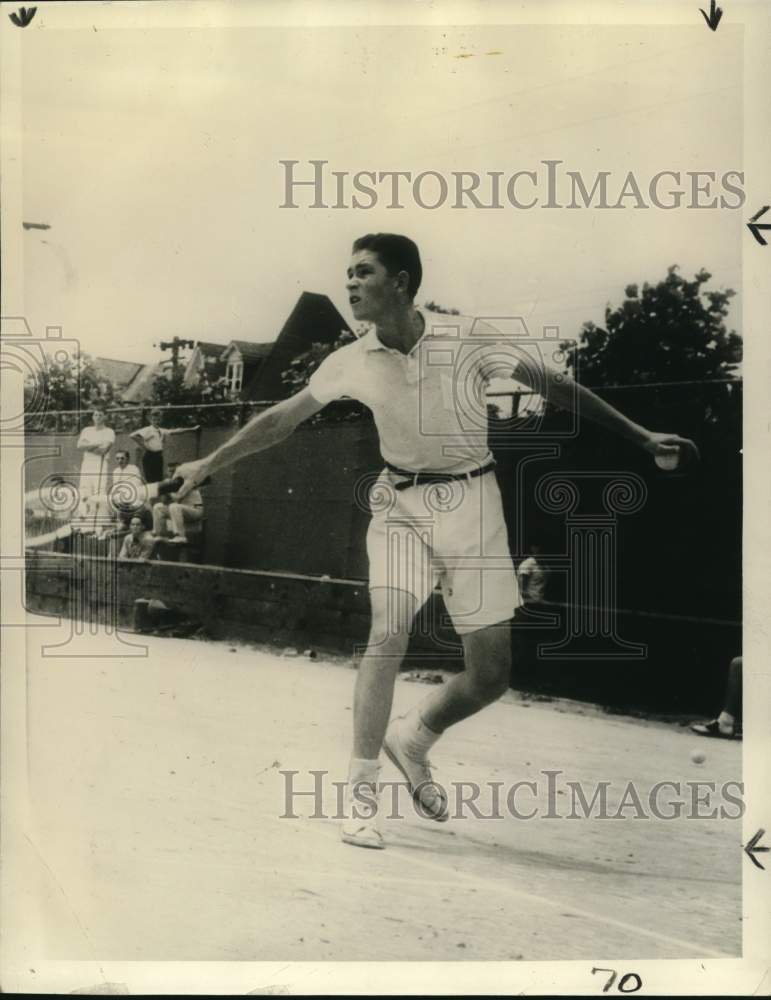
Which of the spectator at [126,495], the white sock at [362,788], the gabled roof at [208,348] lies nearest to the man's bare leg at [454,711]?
the white sock at [362,788]

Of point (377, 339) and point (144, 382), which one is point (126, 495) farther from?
point (377, 339)

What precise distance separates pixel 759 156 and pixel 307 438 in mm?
1596

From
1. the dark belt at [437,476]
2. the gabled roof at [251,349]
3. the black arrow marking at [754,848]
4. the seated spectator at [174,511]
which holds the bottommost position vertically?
the black arrow marking at [754,848]

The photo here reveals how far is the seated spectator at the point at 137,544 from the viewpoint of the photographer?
124 inches

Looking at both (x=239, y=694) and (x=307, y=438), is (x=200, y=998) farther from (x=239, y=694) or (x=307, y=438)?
(x=307, y=438)

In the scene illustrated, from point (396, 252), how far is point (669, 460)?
3.36ft

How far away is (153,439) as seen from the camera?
122 inches

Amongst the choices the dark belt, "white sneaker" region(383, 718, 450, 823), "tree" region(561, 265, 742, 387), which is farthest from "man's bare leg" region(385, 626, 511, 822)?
"tree" region(561, 265, 742, 387)

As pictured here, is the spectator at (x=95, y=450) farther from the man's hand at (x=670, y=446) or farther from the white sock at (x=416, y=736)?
the man's hand at (x=670, y=446)

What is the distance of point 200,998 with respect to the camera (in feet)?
9.73

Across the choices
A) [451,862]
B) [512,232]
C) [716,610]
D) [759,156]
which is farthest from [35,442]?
[759,156]

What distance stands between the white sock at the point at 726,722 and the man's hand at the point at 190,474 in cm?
173

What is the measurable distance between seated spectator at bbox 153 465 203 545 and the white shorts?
62cm

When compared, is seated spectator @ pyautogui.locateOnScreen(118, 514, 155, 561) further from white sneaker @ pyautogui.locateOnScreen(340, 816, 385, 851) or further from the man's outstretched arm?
white sneaker @ pyautogui.locateOnScreen(340, 816, 385, 851)
